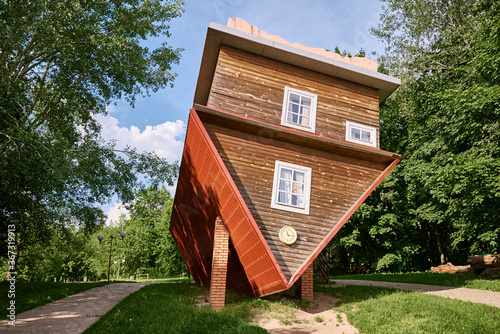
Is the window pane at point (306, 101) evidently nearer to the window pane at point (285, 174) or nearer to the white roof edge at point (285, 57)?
the white roof edge at point (285, 57)

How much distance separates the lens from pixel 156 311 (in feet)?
33.0

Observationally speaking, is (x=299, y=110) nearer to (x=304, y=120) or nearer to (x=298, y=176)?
(x=304, y=120)

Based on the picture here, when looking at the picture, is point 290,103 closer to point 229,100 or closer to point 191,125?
point 229,100

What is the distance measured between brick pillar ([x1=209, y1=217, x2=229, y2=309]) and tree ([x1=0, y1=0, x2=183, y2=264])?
670cm

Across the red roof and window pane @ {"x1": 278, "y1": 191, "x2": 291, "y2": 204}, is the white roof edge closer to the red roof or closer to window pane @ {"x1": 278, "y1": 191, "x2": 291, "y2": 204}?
the red roof

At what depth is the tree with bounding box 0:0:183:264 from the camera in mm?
12922

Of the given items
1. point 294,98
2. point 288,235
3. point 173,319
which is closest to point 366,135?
point 294,98

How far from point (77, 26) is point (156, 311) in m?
12.7

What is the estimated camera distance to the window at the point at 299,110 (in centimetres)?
1223

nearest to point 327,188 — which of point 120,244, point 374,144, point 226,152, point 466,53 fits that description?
point 374,144

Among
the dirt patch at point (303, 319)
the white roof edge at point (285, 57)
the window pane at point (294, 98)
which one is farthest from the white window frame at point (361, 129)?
the dirt patch at point (303, 319)

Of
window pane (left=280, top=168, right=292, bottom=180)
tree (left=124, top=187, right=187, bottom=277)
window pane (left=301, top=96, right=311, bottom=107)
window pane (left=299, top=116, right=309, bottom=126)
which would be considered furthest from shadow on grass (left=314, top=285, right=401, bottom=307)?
tree (left=124, top=187, right=187, bottom=277)

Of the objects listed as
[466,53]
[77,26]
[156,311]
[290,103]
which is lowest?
[156,311]

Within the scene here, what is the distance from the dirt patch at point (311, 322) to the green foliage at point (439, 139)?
11.2 m
